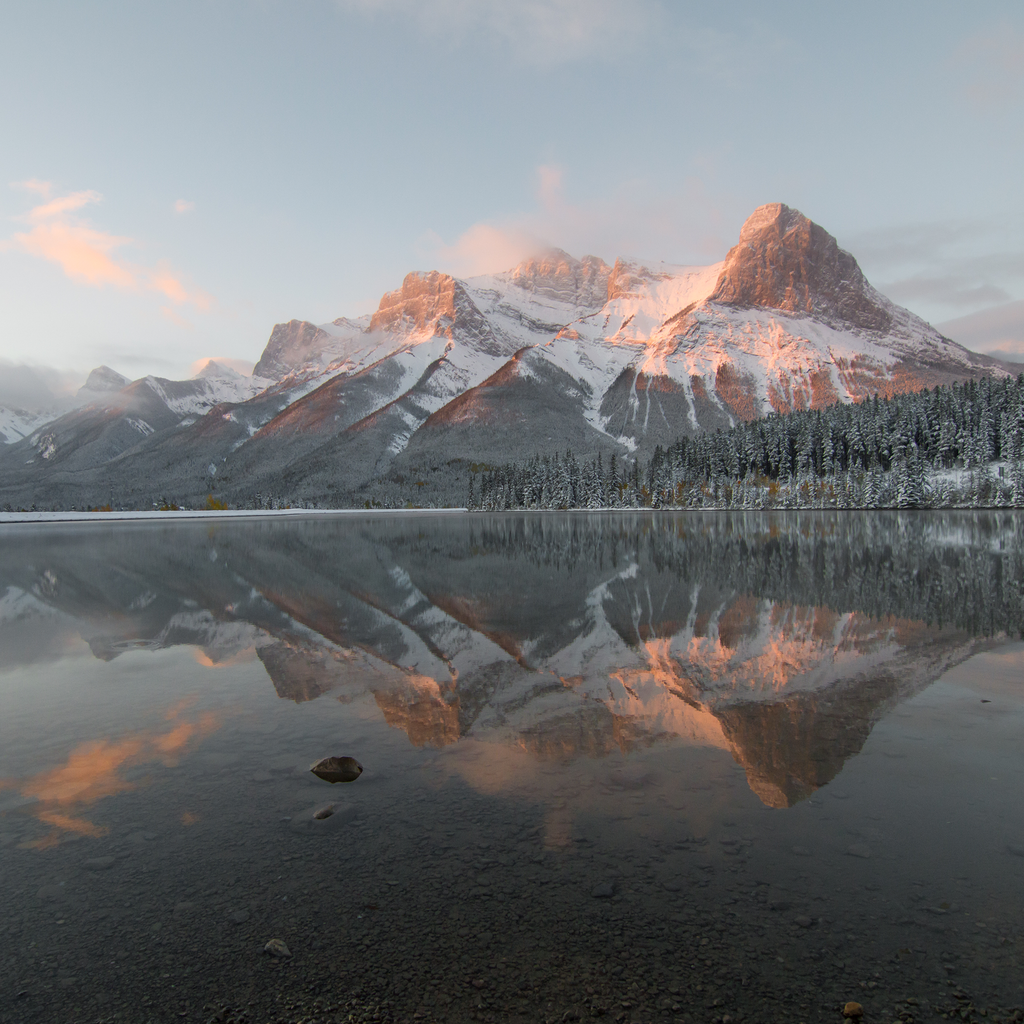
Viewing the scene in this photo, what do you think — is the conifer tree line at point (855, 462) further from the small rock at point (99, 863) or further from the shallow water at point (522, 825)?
the small rock at point (99, 863)

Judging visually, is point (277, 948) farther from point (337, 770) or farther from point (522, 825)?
point (337, 770)

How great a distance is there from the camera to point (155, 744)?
37.7 ft

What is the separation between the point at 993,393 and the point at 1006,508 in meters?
34.1

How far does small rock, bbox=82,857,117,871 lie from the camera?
745 centimetres

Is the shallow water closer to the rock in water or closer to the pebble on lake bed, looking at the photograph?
the pebble on lake bed

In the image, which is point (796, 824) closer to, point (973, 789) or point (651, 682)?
point (973, 789)

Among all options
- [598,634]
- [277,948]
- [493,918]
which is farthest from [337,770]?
[598,634]

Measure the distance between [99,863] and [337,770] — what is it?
3.26 meters

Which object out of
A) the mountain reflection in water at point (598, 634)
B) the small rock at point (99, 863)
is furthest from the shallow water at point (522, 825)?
the mountain reflection in water at point (598, 634)

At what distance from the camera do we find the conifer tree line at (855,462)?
116 m

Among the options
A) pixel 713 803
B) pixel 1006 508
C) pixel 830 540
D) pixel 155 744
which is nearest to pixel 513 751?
pixel 713 803

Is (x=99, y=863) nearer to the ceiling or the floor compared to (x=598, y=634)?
nearer to the ceiling

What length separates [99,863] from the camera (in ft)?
24.7

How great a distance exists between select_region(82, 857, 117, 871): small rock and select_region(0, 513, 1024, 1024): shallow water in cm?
3
